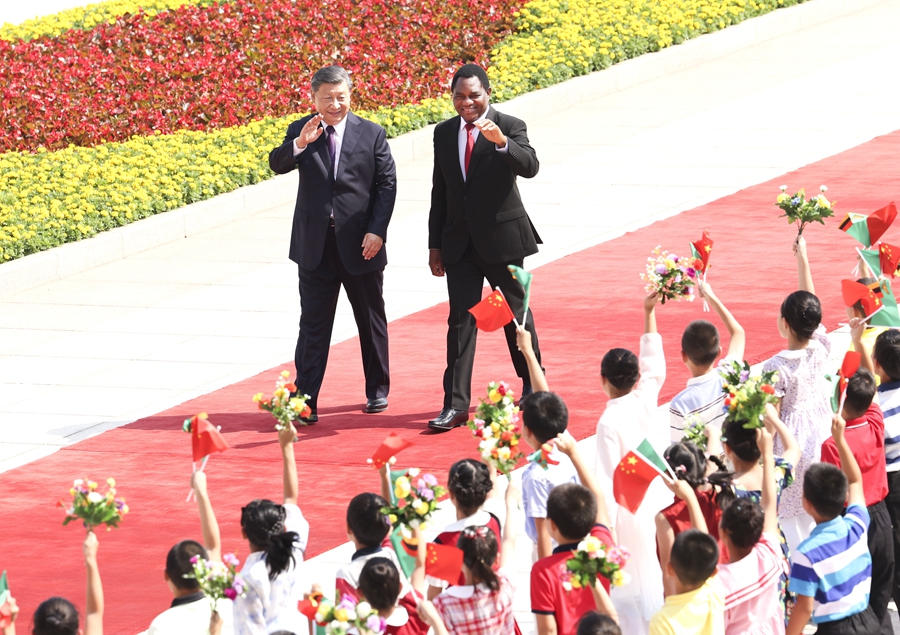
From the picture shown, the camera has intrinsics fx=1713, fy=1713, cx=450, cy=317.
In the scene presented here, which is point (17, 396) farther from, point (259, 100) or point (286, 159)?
point (259, 100)

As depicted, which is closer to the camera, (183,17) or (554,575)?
(554,575)

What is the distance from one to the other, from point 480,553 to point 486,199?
515cm

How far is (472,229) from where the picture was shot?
35.6ft

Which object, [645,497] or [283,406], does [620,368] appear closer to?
[645,497]

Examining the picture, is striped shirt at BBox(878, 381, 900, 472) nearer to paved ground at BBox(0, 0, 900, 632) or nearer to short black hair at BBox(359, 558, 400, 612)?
paved ground at BBox(0, 0, 900, 632)

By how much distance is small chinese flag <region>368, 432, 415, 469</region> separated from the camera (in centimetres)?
613

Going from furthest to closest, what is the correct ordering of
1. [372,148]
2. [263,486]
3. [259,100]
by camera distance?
[259,100] < [372,148] < [263,486]

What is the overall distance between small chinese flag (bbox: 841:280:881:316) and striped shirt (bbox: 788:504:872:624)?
2.00 metres

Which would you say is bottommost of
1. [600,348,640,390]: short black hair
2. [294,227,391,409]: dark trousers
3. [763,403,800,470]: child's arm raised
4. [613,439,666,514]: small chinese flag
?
[613,439,666,514]: small chinese flag

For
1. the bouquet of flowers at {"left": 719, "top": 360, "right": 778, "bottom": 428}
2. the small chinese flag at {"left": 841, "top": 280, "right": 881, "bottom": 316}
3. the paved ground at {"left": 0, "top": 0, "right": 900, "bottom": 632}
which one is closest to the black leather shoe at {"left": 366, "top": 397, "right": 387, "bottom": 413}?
the paved ground at {"left": 0, "top": 0, "right": 900, "bottom": 632}

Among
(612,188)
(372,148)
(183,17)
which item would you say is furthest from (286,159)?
(183,17)

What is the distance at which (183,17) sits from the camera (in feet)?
69.8

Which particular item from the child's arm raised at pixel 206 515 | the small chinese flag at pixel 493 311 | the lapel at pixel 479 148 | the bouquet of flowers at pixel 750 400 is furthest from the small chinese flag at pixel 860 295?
the child's arm raised at pixel 206 515

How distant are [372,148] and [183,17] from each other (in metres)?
10.6
